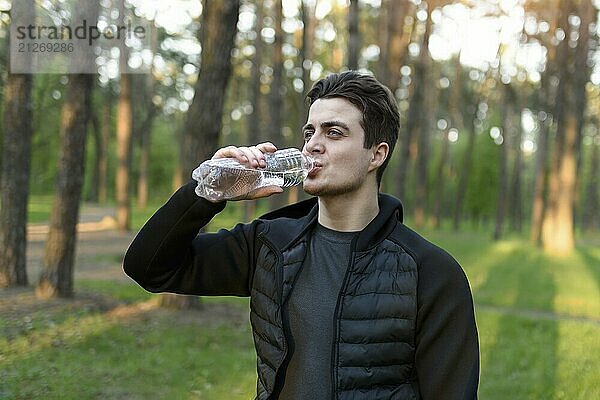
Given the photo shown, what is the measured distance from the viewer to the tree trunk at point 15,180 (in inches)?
417

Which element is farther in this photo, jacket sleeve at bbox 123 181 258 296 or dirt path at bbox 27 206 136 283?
dirt path at bbox 27 206 136 283

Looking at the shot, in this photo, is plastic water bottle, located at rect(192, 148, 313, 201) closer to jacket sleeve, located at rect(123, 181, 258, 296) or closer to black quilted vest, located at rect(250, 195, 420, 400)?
jacket sleeve, located at rect(123, 181, 258, 296)

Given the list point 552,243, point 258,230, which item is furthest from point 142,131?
point 258,230

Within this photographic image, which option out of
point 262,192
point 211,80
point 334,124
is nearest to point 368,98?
point 334,124

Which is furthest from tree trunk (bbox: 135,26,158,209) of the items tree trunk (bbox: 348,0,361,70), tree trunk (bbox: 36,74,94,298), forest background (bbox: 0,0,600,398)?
tree trunk (bbox: 36,74,94,298)

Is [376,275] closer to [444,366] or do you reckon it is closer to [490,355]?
[444,366]

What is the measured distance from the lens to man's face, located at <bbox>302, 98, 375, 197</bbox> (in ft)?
8.99

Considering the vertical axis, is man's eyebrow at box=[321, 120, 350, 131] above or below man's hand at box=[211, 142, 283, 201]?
above

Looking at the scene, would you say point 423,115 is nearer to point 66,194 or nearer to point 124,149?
point 124,149

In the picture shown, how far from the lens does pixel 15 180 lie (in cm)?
1070

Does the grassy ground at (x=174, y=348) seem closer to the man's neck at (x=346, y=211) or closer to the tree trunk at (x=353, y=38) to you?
the man's neck at (x=346, y=211)

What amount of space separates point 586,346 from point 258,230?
8391mm

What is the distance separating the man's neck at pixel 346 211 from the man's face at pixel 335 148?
0.04m

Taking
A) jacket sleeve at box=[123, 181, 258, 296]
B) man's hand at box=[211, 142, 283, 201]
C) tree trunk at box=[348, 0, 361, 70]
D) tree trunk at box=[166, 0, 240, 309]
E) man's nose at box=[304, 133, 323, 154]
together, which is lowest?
jacket sleeve at box=[123, 181, 258, 296]
